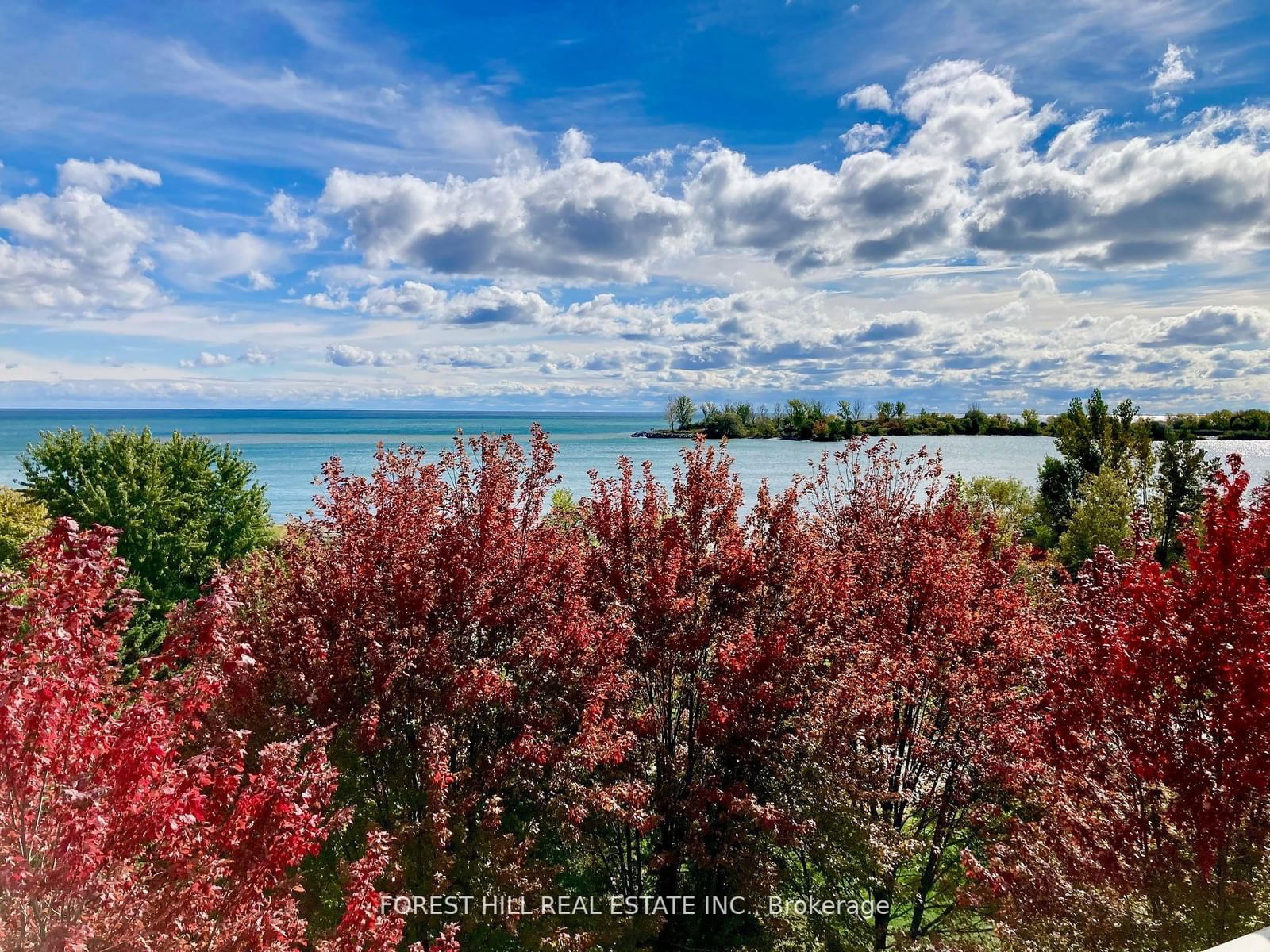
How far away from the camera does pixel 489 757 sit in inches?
305

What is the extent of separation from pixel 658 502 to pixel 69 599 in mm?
6841

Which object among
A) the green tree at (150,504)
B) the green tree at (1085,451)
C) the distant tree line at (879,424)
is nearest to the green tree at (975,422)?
the distant tree line at (879,424)

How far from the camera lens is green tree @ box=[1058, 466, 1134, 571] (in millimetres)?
28375

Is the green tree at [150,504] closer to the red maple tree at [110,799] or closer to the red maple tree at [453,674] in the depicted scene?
the red maple tree at [453,674]

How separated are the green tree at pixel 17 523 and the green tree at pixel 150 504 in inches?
17.4

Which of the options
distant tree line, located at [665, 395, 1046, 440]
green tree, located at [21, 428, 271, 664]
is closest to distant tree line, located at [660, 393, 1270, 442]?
distant tree line, located at [665, 395, 1046, 440]

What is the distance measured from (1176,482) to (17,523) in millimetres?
41443

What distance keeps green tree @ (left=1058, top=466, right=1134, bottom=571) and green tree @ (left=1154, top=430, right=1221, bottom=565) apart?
465 cm

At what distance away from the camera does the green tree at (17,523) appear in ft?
57.6

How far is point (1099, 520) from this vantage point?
94.0ft

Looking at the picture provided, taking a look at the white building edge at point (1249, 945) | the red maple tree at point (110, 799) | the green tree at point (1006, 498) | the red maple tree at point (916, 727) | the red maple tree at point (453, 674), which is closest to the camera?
the white building edge at point (1249, 945)

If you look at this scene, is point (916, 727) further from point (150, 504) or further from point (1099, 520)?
point (1099, 520)

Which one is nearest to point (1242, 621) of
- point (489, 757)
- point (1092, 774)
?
point (1092, 774)

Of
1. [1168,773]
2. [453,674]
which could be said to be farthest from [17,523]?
[1168,773]
